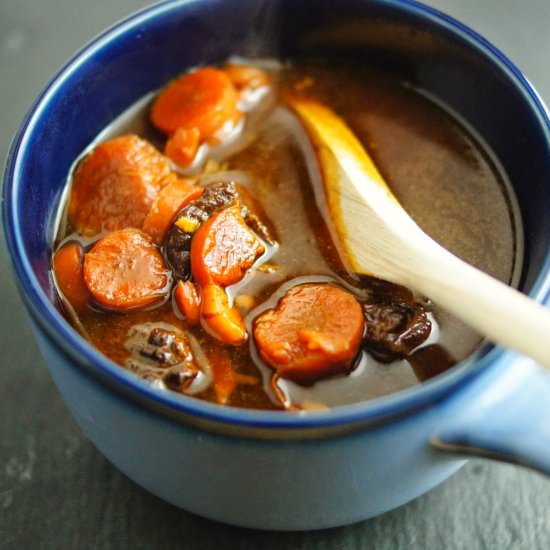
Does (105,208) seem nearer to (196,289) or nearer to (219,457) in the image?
(196,289)

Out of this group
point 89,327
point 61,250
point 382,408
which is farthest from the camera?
point 61,250

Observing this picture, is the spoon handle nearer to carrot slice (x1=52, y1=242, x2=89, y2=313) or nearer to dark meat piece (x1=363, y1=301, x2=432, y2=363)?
dark meat piece (x1=363, y1=301, x2=432, y2=363)

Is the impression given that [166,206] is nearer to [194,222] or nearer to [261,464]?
[194,222]

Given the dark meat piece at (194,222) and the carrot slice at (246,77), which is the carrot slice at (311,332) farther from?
the carrot slice at (246,77)

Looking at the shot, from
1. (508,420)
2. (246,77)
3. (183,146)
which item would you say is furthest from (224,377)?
(246,77)

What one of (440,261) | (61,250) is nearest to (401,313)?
(440,261)

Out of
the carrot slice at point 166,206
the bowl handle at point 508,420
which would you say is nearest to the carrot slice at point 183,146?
the carrot slice at point 166,206
